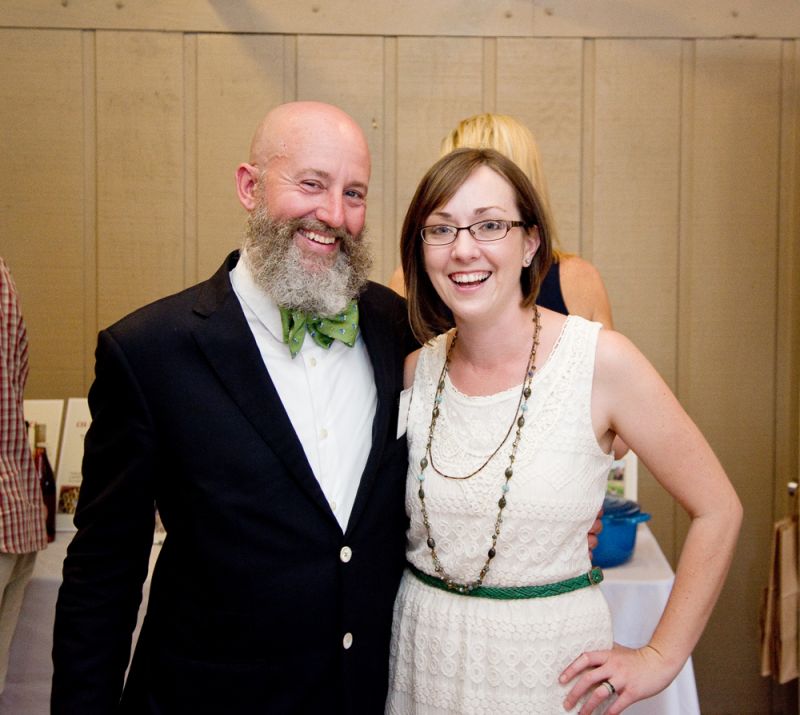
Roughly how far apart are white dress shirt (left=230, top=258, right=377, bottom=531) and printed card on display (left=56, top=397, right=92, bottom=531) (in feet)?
4.35

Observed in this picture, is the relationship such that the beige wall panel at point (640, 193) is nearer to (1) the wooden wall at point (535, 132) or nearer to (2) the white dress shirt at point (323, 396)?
(1) the wooden wall at point (535, 132)

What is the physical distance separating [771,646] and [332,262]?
2140mm

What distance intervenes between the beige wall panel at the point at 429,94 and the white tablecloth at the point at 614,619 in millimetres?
1638

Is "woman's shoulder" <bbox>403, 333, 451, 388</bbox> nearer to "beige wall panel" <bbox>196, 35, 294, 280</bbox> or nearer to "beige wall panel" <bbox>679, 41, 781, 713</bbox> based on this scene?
"beige wall panel" <bbox>196, 35, 294, 280</bbox>

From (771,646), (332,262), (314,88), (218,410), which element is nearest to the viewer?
(218,410)

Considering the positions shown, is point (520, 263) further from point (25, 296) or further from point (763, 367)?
point (25, 296)

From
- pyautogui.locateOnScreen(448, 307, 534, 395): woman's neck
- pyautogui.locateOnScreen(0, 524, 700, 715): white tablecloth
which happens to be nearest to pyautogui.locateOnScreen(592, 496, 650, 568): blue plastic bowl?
pyautogui.locateOnScreen(0, 524, 700, 715): white tablecloth

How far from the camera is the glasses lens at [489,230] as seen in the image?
60.9 inches

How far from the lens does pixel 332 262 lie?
1.66 metres

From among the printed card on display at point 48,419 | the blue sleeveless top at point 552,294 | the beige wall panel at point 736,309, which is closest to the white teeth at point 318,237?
the blue sleeveless top at point 552,294

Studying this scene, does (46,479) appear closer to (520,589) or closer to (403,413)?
(403,413)

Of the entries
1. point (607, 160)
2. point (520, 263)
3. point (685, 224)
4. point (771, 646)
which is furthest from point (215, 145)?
point (771, 646)

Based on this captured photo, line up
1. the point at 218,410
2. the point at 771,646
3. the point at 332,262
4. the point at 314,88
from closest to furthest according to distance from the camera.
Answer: the point at 218,410 < the point at 332,262 < the point at 771,646 < the point at 314,88

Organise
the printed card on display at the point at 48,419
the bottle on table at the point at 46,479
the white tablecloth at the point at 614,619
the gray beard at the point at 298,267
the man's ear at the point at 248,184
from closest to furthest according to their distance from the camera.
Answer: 1. the gray beard at the point at 298,267
2. the man's ear at the point at 248,184
3. the white tablecloth at the point at 614,619
4. the bottle on table at the point at 46,479
5. the printed card on display at the point at 48,419
